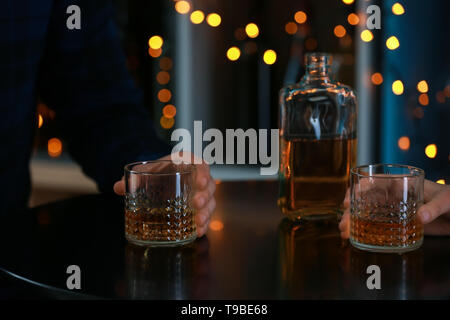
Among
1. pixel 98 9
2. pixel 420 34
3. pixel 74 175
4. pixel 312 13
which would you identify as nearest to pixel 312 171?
pixel 98 9

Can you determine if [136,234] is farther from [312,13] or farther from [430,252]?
[312,13]

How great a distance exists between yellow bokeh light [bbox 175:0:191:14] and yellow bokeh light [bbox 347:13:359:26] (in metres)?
0.80

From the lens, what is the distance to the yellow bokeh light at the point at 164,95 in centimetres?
303

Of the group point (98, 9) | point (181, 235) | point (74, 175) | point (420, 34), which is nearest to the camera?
point (181, 235)

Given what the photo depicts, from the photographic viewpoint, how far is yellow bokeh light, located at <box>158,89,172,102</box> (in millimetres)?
3025

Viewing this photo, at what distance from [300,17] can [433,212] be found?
2.29m

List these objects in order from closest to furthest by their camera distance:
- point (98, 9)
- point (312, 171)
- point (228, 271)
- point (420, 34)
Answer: point (228, 271) < point (312, 171) < point (98, 9) < point (420, 34)

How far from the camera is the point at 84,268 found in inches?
27.5

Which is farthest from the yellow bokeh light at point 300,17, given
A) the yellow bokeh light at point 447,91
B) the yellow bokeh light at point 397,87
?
the yellow bokeh light at point 447,91

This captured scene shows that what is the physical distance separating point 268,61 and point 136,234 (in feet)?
7.53

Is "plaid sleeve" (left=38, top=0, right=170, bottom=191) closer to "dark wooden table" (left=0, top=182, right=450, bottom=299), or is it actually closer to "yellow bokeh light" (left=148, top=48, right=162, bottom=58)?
"dark wooden table" (left=0, top=182, right=450, bottom=299)

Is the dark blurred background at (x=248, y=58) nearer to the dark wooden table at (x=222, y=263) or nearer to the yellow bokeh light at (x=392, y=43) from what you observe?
the yellow bokeh light at (x=392, y=43)

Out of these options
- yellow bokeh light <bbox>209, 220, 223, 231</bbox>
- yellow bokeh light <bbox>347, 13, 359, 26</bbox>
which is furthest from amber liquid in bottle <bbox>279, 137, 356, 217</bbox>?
yellow bokeh light <bbox>347, 13, 359, 26</bbox>

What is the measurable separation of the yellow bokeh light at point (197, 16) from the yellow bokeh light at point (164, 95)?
382 mm
